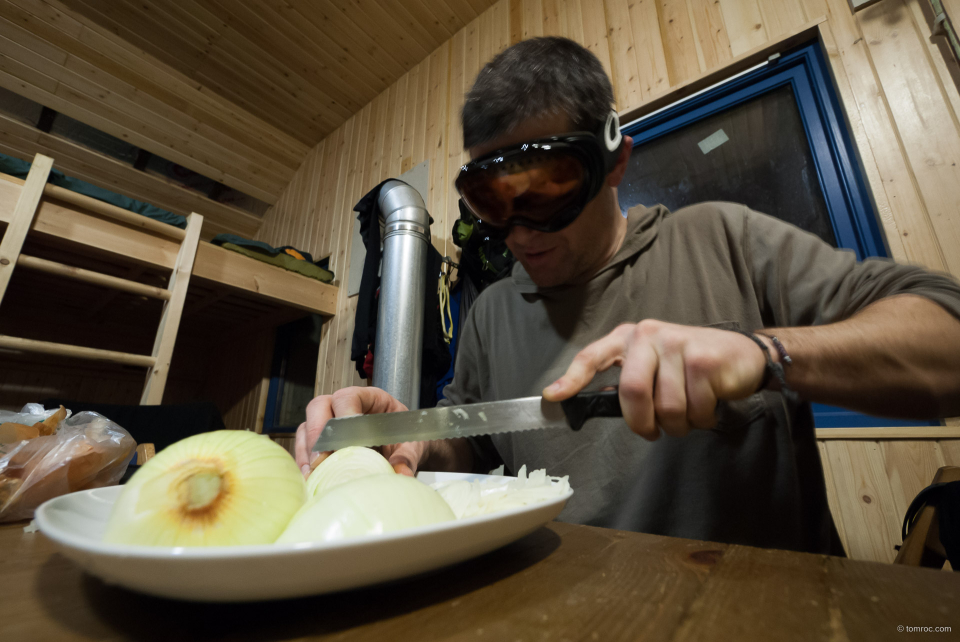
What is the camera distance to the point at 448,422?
A: 0.51 m

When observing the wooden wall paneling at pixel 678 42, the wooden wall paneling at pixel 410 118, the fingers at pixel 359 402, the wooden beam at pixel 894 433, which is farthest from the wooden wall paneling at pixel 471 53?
the wooden beam at pixel 894 433

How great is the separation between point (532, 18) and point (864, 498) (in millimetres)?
2673

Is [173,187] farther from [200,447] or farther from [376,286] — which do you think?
[200,447]

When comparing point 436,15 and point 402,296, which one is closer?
point 402,296

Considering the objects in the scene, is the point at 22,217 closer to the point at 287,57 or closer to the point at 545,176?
the point at 287,57

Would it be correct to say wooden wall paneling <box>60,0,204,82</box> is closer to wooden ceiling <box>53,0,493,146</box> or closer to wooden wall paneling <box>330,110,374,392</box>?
wooden ceiling <box>53,0,493,146</box>

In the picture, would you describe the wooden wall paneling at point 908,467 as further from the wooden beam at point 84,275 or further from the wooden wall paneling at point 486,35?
the wooden beam at point 84,275

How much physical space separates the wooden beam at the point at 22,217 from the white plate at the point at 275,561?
7.19 feet

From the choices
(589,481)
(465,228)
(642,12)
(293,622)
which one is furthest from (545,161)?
(642,12)

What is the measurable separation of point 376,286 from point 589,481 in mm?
1825

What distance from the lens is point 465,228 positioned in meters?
2.05

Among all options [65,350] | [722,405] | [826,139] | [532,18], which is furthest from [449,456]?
[532,18]

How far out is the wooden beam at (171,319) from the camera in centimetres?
200

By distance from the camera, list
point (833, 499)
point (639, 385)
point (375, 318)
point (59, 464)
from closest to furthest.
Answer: point (639, 385) → point (59, 464) → point (833, 499) → point (375, 318)
